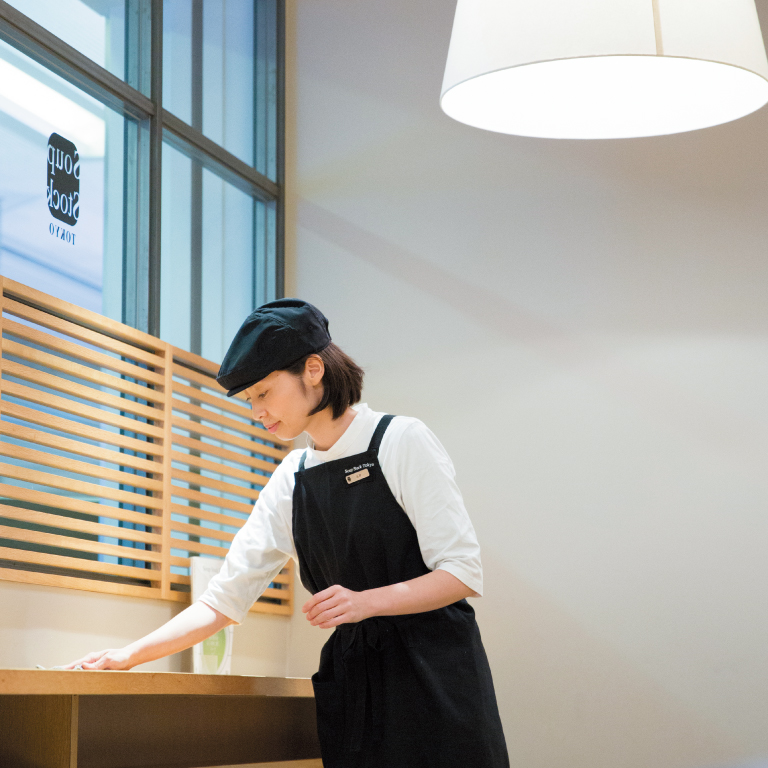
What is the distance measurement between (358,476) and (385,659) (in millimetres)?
383

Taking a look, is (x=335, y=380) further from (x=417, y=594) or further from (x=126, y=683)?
(x=126, y=683)

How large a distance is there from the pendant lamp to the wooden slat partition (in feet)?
5.65

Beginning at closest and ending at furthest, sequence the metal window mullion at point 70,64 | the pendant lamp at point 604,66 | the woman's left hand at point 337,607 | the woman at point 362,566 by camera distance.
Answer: the pendant lamp at point 604,66 < the woman's left hand at point 337,607 < the woman at point 362,566 < the metal window mullion at point 70,64

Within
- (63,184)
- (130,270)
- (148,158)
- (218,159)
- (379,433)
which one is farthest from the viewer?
(218,159)

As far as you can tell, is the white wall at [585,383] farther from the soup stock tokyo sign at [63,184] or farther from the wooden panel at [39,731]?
the wooden panel at [39,731]

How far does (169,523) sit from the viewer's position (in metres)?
3.70

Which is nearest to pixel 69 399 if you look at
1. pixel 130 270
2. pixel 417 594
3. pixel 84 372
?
pixel 84 372

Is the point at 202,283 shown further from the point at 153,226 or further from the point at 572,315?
the point at 572,315

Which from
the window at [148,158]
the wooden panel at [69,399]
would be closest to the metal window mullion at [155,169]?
the window at [148,158]

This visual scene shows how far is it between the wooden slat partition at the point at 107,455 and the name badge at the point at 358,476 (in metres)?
1.22

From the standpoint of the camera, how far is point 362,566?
2219 mm

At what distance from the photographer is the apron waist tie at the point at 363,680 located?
217 cm

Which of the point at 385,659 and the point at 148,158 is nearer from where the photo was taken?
the point at 385,659

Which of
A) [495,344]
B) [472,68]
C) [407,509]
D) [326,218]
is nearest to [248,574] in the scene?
[407,509]
